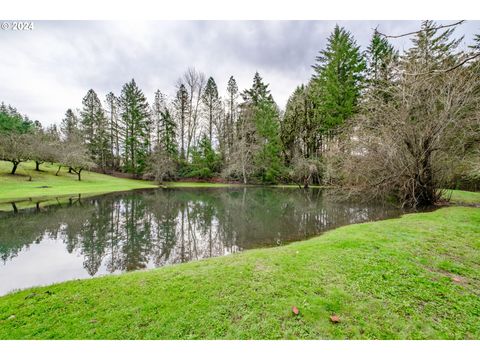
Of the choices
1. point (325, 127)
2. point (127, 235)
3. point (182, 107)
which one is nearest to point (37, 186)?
point (127, 235)

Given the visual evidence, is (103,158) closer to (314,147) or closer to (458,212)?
(314,147)

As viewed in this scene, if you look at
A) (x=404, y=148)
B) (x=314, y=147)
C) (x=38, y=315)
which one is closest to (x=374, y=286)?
(x=38, y=315)

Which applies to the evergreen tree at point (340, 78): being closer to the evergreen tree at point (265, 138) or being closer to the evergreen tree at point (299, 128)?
the evergreen tree at point (299, 128)

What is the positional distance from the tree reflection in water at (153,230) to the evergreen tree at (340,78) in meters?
16.2

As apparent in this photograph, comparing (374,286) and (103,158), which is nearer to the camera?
(374,286)

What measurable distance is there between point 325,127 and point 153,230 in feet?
78.8

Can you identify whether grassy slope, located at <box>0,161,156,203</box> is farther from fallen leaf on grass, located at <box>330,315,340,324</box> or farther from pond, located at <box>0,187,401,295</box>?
fallen leaf on grass, located at <box>330,315,340,324</box>

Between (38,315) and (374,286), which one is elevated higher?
(374,286)

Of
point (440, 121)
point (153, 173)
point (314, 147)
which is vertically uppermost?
point (314, 147)

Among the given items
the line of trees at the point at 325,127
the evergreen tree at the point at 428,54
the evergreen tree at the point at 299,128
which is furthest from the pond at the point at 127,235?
the evergreen tree at the point at 299,128

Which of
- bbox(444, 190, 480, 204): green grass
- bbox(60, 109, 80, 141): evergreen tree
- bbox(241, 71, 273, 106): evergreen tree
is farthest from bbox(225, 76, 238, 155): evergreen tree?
bbox(60, 109, 80, 141): evergreen tree

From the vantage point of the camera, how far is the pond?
4.99 m

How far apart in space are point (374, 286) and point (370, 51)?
3144cm

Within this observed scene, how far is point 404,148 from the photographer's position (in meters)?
9.29
